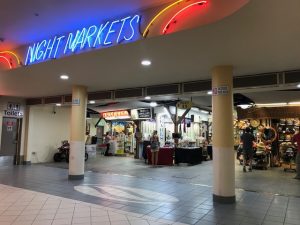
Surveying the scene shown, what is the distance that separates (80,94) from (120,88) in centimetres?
125

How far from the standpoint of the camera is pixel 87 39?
5.07 meters

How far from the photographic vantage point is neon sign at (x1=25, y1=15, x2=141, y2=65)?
181 inches

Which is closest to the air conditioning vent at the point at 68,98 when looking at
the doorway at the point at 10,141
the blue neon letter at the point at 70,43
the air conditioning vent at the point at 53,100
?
the air conditioning vent at the point at 53,100

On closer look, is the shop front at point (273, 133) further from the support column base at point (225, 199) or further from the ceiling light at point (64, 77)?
the ceiling light at point (64, 77)

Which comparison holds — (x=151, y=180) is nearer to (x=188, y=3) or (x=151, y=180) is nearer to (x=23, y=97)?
(x=188, y=3)

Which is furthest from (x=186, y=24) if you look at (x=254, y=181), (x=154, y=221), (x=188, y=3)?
(x=254, y=181)

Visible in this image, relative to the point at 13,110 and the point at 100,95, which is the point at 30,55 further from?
the point at 13,110

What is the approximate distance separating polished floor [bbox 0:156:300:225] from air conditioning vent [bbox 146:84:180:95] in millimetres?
2541

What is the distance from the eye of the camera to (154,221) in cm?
440

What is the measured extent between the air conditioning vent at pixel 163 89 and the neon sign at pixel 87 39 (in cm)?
329

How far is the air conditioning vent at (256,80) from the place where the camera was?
633cm

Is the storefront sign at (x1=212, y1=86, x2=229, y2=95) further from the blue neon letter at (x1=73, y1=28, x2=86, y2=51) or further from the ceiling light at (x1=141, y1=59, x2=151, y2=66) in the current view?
the blue neon letter at (x1=73, y1=28, x2=86, y2=51)

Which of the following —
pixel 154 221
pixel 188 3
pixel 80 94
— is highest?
pixel 188 3

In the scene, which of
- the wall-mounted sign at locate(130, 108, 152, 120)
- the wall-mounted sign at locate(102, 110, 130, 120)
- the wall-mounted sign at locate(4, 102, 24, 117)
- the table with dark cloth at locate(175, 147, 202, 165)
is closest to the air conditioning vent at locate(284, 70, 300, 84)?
the table with dark cloth at locate(175, 147, 202, 165)
